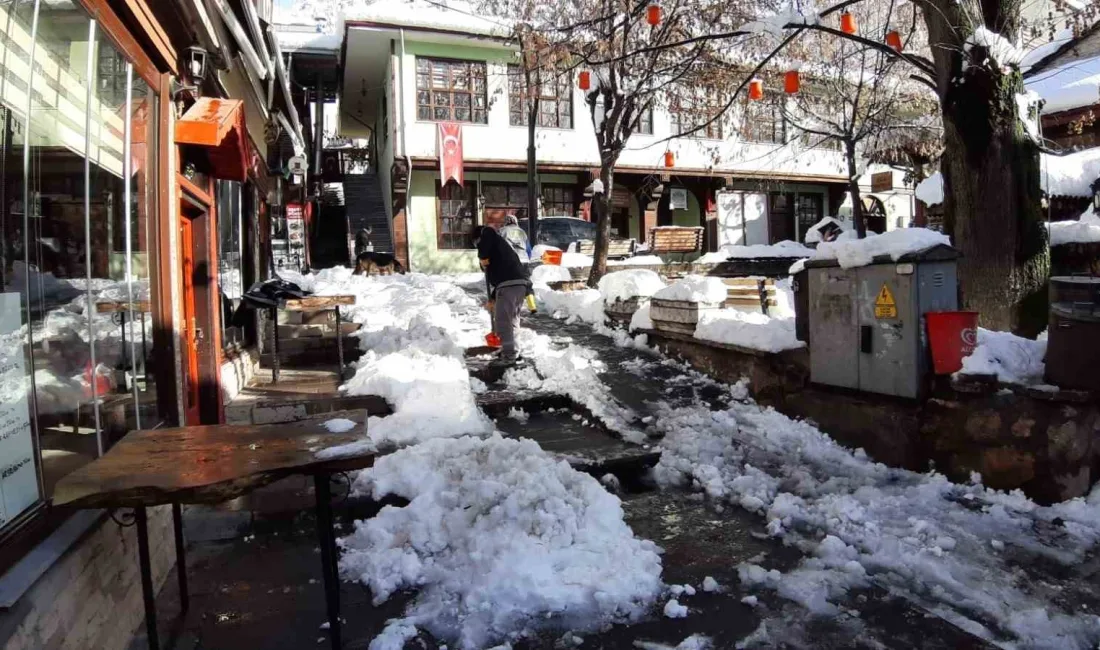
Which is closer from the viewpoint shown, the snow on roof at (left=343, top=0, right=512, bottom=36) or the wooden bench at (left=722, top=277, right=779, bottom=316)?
the wooden bench at (left=722, top=277, right=779, bottom=316)

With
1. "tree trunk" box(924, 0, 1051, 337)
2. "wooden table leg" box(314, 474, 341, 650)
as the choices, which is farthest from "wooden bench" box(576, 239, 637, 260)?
"wooden table leg" box(314, 474, 341, 650)

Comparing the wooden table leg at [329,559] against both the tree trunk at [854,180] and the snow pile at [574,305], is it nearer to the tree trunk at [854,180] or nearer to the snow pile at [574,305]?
the snow pile at [574,305]

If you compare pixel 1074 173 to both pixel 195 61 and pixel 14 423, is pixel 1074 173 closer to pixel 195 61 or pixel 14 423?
pixel 195 61

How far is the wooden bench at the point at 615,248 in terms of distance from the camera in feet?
58.7

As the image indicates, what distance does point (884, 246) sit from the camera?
562 cm

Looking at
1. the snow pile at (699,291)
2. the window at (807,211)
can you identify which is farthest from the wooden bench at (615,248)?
the window at (807,211)

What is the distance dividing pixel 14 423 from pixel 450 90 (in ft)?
61.9

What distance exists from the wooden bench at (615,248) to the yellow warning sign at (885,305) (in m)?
12.4

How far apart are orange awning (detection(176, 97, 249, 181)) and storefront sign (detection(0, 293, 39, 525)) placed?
9.04ft

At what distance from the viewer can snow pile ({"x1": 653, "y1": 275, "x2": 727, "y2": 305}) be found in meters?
8.55

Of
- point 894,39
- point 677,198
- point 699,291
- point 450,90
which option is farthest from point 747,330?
point 677,198

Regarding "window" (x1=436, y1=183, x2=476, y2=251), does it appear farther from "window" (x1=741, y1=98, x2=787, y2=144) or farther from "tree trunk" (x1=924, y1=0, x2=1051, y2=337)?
"tree trunk" (x1=924, y1=0, x2=1051, y2=337)

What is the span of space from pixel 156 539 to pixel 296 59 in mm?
21364

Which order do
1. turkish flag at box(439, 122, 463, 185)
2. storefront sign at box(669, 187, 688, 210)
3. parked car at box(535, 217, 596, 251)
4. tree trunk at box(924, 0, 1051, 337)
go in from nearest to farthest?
tree trunk at box(924, 0, 1051, 337) → turkish flag at box(439, 122, 463, 185) → parked car at box(535, 217, 596, 251) → storefront sign at box(669, 187, 688, 210)
